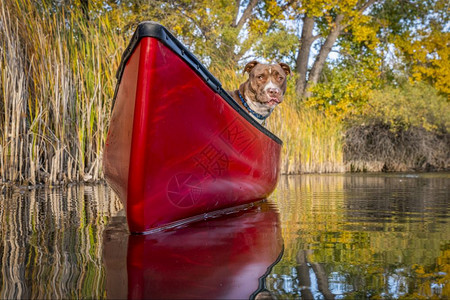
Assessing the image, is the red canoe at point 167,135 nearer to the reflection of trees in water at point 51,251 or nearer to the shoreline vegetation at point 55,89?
the reflection of trees in water at point 51,251

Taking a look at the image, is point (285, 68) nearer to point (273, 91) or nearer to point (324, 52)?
point (273, 91)

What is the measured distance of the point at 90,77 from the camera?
527cm

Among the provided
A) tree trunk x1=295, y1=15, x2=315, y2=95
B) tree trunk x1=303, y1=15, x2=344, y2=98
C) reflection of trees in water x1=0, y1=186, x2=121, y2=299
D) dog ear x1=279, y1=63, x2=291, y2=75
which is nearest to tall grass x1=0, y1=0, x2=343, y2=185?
reflection of trees in water x1=0, y1=186, x2=121, y2=299

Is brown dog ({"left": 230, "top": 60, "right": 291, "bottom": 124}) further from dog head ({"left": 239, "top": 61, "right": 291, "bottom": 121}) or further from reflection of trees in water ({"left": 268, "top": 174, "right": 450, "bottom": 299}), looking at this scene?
reflection of trees in water ({"left": 268, "top": 174, "right": 450, "bottom": 299})

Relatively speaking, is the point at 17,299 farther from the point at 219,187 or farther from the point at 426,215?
the point at 426,215

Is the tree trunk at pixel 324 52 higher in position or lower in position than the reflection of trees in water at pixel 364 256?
higher

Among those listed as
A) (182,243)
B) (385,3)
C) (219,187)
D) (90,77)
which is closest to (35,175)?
(90,77)

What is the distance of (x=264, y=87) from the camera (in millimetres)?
3551

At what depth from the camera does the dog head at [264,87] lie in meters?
3.53

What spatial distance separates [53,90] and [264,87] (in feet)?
8.32

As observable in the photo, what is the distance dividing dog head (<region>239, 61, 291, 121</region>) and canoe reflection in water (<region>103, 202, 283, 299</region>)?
1.55m

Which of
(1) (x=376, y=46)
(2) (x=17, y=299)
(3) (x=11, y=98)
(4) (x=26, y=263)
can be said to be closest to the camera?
(2) (x=17, y=299)

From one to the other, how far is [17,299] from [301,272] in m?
0.73

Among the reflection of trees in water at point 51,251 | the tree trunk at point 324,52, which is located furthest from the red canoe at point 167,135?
the tree trunk at point 324,52
